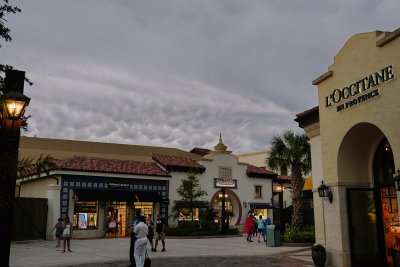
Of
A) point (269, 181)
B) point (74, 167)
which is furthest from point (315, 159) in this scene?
point (269, 181)

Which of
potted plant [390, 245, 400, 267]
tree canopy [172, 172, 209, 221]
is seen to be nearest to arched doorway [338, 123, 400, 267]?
potted plant [390, 245, 400, 267]

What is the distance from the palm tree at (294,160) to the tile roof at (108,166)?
11161 millimetres

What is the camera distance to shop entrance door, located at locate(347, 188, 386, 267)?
12.9 meters

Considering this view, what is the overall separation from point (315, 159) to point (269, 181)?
2623 centimetres

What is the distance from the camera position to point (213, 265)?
1470 centimetres

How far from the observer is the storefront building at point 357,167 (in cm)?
1241

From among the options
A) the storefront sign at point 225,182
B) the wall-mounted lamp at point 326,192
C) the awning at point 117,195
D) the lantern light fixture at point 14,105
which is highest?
the storefront sign at point 225,182

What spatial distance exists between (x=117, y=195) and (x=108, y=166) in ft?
8.15

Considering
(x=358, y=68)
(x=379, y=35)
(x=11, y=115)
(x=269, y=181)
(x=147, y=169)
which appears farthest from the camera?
(x=269, y=181)

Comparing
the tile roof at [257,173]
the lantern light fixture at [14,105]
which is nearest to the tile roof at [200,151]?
the tile roof at [257,173]

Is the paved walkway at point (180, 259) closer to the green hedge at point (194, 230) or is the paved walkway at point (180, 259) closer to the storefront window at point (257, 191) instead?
the green hedge at point (194, 230)

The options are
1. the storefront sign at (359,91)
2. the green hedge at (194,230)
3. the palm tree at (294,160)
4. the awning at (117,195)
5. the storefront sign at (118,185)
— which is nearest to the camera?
the storefront sign at (359,91)

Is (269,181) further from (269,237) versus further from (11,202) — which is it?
(11,202)

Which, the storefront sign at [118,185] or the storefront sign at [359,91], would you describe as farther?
the storefront sign at [118,185]
